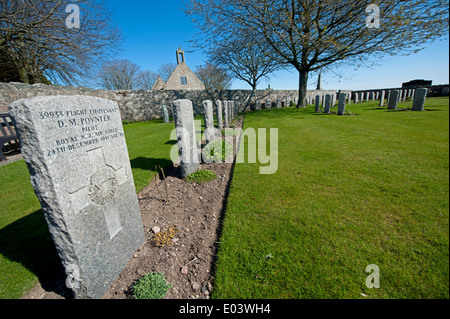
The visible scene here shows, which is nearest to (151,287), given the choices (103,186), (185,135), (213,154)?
(103,186)

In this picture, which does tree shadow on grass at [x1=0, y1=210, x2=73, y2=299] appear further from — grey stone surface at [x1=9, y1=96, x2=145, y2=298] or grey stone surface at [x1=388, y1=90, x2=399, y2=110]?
grey stone surface at [x1=388, y1=90, x2=399, y2=110]

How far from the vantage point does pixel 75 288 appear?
1.82 m

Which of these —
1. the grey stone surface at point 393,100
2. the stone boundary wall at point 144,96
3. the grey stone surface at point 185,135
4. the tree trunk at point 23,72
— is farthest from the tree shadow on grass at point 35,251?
the grey stone surface at point 393,100

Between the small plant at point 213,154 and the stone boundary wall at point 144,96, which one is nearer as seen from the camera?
the small plant at point 213,154

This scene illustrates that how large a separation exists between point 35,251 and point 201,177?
2919 millimetres

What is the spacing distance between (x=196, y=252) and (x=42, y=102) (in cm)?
225

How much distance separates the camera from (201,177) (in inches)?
174

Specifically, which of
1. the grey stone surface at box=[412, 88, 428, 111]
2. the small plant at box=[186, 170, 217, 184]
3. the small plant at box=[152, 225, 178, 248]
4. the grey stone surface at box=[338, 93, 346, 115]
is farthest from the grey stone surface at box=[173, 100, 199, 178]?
the grey stone surface at box=[338, 93, 346, 115]

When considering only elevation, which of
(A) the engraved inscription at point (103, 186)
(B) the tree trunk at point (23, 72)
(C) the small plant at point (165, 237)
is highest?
(B) the tree trunk at point (23, 72)

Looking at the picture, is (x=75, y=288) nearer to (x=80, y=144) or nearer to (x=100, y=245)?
(x=100, y=245)

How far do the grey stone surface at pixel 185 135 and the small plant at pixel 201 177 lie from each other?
19cm

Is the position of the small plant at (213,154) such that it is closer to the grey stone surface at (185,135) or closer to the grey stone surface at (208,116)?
the grey stone surface at (185,135)

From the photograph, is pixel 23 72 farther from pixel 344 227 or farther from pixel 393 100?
pixel 393 100

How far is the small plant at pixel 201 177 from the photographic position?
435cm
